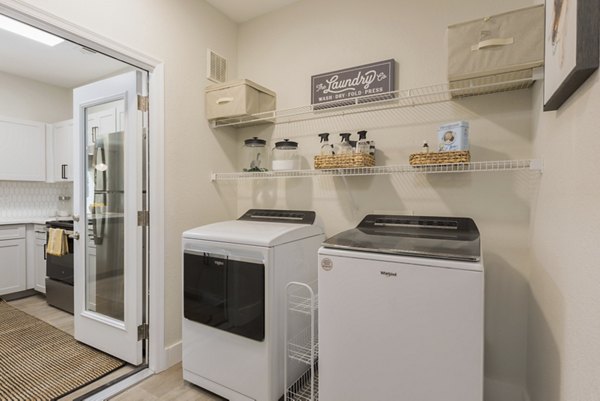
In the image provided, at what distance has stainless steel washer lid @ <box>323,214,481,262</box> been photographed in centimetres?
127

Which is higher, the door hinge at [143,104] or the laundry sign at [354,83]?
the laundry sign at [354,83]

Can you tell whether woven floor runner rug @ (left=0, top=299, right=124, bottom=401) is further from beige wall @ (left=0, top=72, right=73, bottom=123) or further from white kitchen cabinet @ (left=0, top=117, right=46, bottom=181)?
beige wall @ (left=0, top=72, right=73, bottom=123)

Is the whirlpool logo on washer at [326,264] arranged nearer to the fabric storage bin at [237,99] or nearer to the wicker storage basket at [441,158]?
the wicker storage basket at [441,158]

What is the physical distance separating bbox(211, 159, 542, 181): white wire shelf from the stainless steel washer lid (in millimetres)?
290

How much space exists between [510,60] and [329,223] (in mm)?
1423

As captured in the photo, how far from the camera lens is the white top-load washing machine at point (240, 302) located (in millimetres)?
1700

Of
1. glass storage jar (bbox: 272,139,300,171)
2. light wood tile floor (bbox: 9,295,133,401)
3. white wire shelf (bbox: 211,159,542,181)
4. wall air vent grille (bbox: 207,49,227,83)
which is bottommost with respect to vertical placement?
light wood tile floor (bbox: 9,295,133,401)

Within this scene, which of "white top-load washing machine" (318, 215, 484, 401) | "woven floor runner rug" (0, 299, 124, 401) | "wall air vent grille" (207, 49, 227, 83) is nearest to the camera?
"white top-load washing machine" (318, 215, 484, 401)

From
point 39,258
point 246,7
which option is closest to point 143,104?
point 246,7

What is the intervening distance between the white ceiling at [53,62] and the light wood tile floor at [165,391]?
2729 mm

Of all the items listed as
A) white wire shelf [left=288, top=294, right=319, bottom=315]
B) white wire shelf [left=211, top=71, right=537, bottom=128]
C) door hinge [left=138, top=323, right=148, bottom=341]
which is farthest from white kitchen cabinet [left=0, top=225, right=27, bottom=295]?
white wire shelf [left=288, top=294, right=319, bottom=315]

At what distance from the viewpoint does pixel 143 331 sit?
2.20 metres

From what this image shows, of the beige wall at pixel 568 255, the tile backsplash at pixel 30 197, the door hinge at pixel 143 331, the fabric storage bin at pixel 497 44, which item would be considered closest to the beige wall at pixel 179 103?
the door hinge at pixel 143 331

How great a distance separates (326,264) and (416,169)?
808 mm
